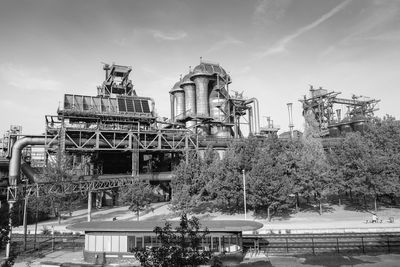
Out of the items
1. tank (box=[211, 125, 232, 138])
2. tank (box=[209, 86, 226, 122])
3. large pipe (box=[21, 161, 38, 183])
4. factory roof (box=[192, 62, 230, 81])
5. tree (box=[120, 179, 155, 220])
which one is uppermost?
factory roof (box=[192, 62, 230, 81])

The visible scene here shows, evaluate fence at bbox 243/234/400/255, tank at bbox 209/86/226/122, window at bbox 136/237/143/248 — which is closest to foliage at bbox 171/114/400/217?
fence at bbox 243/234/400/255

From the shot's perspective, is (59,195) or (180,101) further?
(180,101)

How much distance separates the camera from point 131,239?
984 inches

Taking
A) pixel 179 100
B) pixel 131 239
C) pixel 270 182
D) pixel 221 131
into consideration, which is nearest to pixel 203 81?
pixel 179 100

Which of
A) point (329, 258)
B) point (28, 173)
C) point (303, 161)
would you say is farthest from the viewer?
point (28, 173)

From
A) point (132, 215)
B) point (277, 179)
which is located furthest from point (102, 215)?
Answer: point (277, 179)

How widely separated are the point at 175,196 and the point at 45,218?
21.7 m

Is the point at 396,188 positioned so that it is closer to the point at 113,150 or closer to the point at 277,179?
the point at 277,179

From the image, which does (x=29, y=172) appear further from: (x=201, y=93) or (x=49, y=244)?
(x=201, y=93)

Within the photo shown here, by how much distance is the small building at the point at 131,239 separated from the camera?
24.5m

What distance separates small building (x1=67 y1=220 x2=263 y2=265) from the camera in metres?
24.5

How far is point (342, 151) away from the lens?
162 ft

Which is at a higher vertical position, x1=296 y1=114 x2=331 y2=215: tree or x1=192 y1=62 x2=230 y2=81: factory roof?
x1=192 y1=62 x2=230 y2=81: factory roof

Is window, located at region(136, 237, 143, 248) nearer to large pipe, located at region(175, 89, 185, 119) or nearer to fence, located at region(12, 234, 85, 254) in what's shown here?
fence, located at region(12, 234, 85, 254)
